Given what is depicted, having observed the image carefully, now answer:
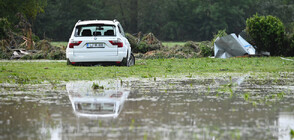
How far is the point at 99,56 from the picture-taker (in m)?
20.2

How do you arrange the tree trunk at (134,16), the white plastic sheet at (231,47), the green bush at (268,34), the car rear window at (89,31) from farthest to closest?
the tree trunk at (134,16), the green bush at (268,34), the white plastic sheet at (231,47), the car rear window at (89,31)

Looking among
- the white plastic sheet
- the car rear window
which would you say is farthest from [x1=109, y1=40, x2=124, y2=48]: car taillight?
the white plastic sheet

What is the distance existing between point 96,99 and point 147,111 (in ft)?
5.65

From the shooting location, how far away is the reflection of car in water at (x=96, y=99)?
27.7 feet

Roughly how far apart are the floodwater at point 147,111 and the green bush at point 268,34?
1776 centimetres

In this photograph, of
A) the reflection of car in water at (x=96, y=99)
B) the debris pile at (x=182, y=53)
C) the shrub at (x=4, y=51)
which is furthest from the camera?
the debris pile at (x=182, y=53)

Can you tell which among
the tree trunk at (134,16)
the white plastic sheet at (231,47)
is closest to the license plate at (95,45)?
the white plastic sheet at (231,47)

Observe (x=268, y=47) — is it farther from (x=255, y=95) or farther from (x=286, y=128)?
(x=286, y=128)

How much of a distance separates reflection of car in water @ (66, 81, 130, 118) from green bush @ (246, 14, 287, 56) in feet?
61.6

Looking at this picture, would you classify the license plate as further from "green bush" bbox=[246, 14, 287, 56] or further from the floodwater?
"green bush" bbox=[246, 14, 287, 56]

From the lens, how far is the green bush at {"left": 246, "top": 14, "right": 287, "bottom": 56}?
30500 millimetres

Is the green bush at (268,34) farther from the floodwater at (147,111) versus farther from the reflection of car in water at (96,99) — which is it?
the reflection of car in water at (96,99)

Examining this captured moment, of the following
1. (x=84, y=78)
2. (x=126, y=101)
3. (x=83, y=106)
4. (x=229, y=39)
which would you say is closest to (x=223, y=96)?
(x=126, y=101)

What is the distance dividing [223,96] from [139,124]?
356 centimetres
